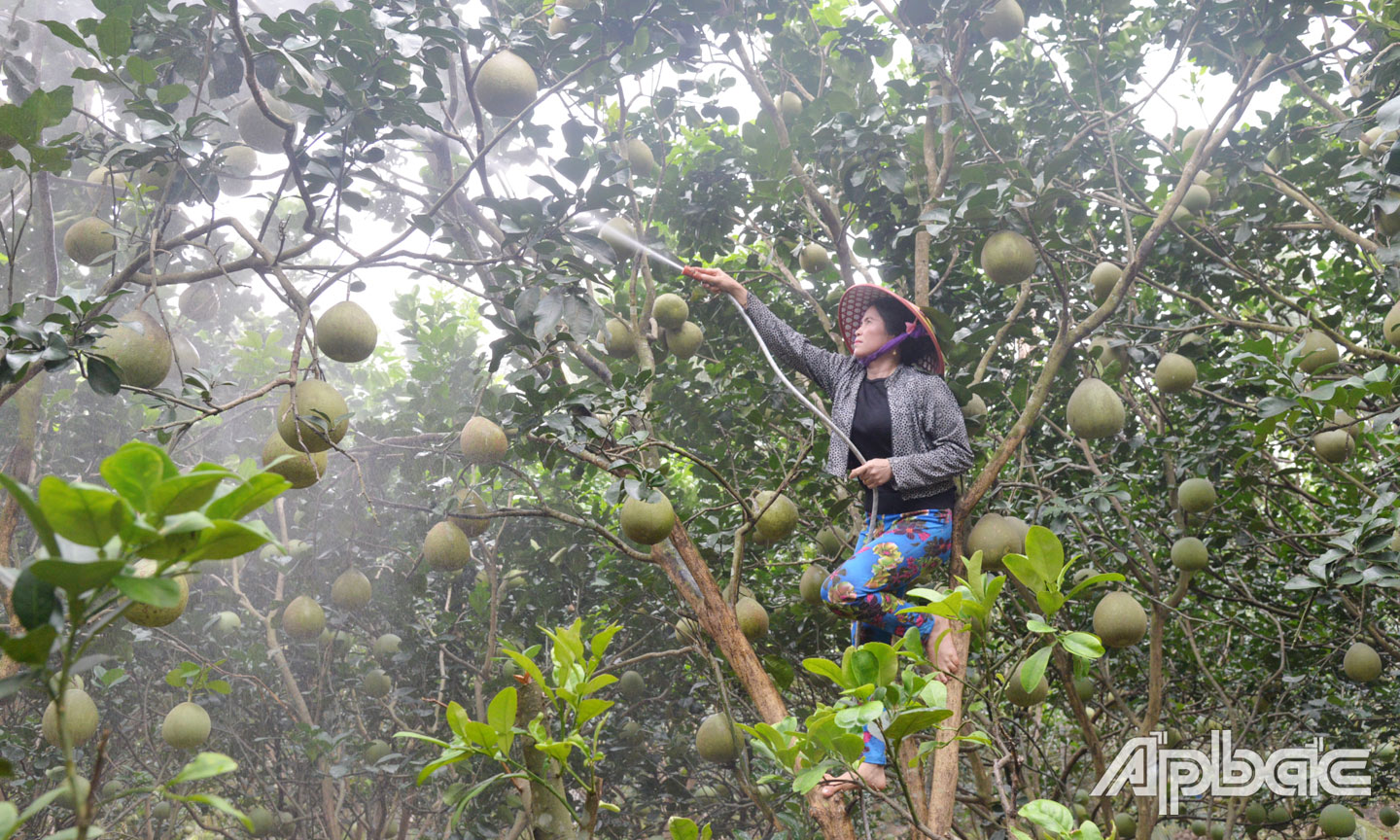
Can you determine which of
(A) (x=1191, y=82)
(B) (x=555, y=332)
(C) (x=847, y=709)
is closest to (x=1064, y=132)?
(A) (x=1191, y=82)

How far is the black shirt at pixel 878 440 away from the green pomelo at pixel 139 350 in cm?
194

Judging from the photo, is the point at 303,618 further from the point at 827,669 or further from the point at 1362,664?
the point at 1362,664

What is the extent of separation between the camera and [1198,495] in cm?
324

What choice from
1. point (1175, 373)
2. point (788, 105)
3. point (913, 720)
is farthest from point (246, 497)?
point (788, 105)

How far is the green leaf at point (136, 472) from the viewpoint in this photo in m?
0.62

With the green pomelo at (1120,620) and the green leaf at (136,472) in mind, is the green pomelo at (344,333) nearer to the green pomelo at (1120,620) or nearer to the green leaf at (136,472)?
the green leaf at (136,472)

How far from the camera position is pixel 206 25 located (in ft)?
9.11

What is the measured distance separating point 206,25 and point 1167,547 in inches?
173

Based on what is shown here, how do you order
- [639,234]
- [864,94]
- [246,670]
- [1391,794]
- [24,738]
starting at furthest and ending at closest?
1. [246,670]
2. [1391,794]
3. [24,738]
4. [864,94]
5. [639,234]

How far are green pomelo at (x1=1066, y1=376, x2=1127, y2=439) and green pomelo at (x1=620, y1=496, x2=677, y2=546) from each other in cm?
150

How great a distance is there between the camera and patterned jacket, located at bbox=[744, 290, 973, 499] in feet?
8.37

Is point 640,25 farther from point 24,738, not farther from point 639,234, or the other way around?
point 24,738

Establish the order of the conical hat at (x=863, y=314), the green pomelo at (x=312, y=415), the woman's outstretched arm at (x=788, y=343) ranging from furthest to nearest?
the woman's outstretched arm at (x=788, y=343) → the conical hat at (x=863, y=314) → the green pomelo at (x=312, y=415)

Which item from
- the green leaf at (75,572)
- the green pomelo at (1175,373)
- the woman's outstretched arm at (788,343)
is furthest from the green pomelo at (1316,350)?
the green leaf at (75,572)
